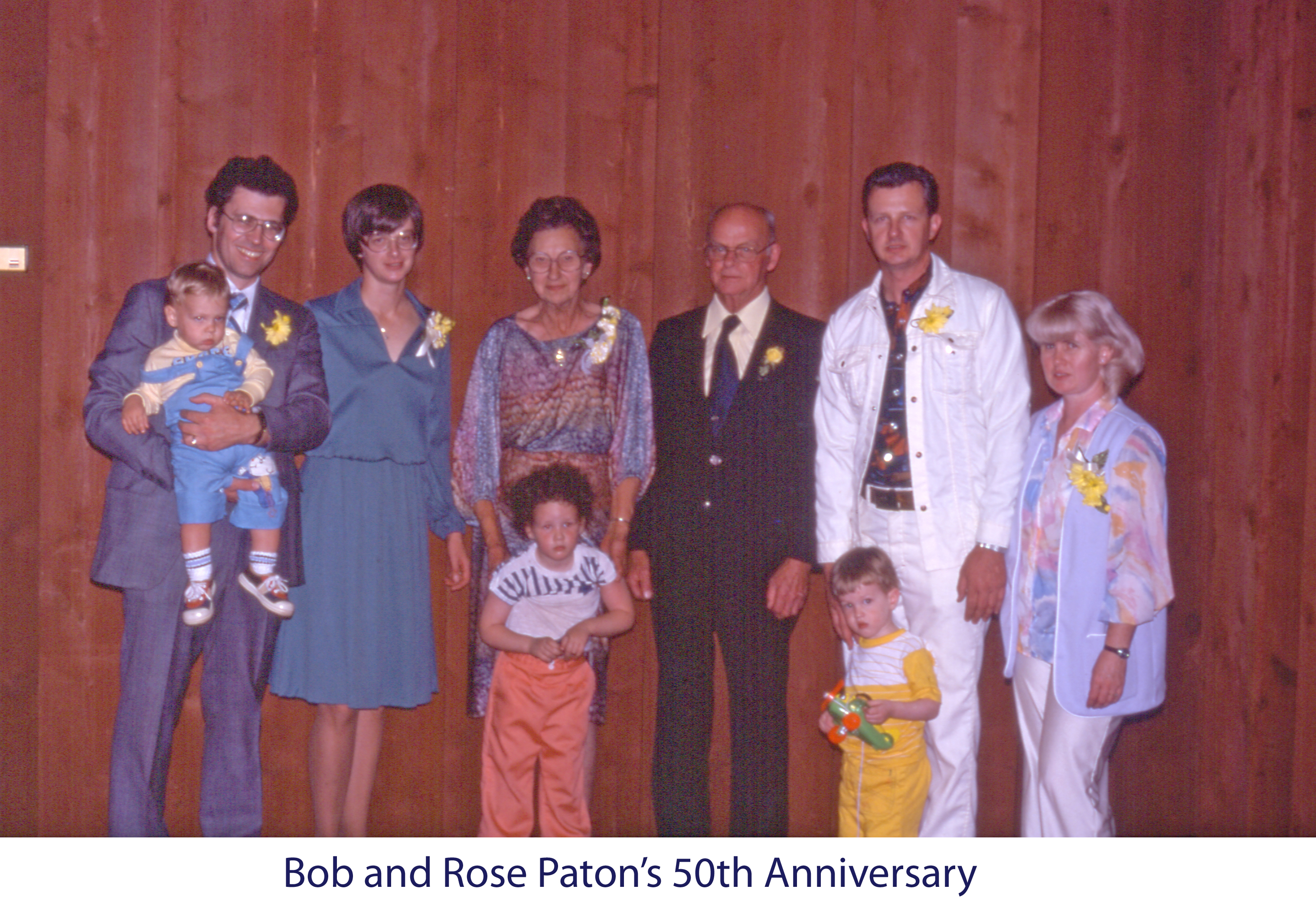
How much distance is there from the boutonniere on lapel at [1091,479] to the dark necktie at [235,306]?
2.41 metres

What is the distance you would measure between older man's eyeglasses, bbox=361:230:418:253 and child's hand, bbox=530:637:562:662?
1288mm

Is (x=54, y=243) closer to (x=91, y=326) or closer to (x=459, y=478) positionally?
(x=91, y=326)

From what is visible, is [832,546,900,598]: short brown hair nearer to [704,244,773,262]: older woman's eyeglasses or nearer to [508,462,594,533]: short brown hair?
[508,462,594,533]: short brown hair

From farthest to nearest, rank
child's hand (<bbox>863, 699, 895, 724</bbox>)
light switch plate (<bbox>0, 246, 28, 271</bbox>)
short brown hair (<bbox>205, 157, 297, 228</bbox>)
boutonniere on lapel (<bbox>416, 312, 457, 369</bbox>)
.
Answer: light switch plate (<bbox>0, 246, 28, 271</bbox>), boutonniere on lapel (<bbox>416, 312, 457, 369</bbox>), short brown hair (<bbox>205, 157, 297, 228</bbox>), child's hand (<bbox>863, 699, 895, 724</bbox>)

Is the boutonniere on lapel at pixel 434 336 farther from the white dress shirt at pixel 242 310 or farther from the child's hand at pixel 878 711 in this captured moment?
the child's hand at pixel 878 711

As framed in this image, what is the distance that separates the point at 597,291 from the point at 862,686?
5.37 ft

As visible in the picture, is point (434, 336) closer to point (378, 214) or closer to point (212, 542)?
point (378, 214)

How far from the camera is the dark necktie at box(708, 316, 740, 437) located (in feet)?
10.9

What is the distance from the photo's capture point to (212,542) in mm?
3184

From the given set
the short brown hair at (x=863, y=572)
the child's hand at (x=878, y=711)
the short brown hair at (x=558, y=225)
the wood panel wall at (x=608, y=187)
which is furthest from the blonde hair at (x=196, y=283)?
the child's hand at (x=878, y=711)

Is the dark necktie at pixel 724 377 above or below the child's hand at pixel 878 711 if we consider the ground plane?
above

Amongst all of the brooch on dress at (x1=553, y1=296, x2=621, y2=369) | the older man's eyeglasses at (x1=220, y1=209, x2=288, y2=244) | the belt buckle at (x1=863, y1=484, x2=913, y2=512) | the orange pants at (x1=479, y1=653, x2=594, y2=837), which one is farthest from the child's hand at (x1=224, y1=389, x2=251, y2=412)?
the belt buckle at (x1=863, y1=484, x2=913, y2=512)

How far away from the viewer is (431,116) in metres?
3.83

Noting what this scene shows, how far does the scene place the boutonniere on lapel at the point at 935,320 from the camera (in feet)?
10.6
